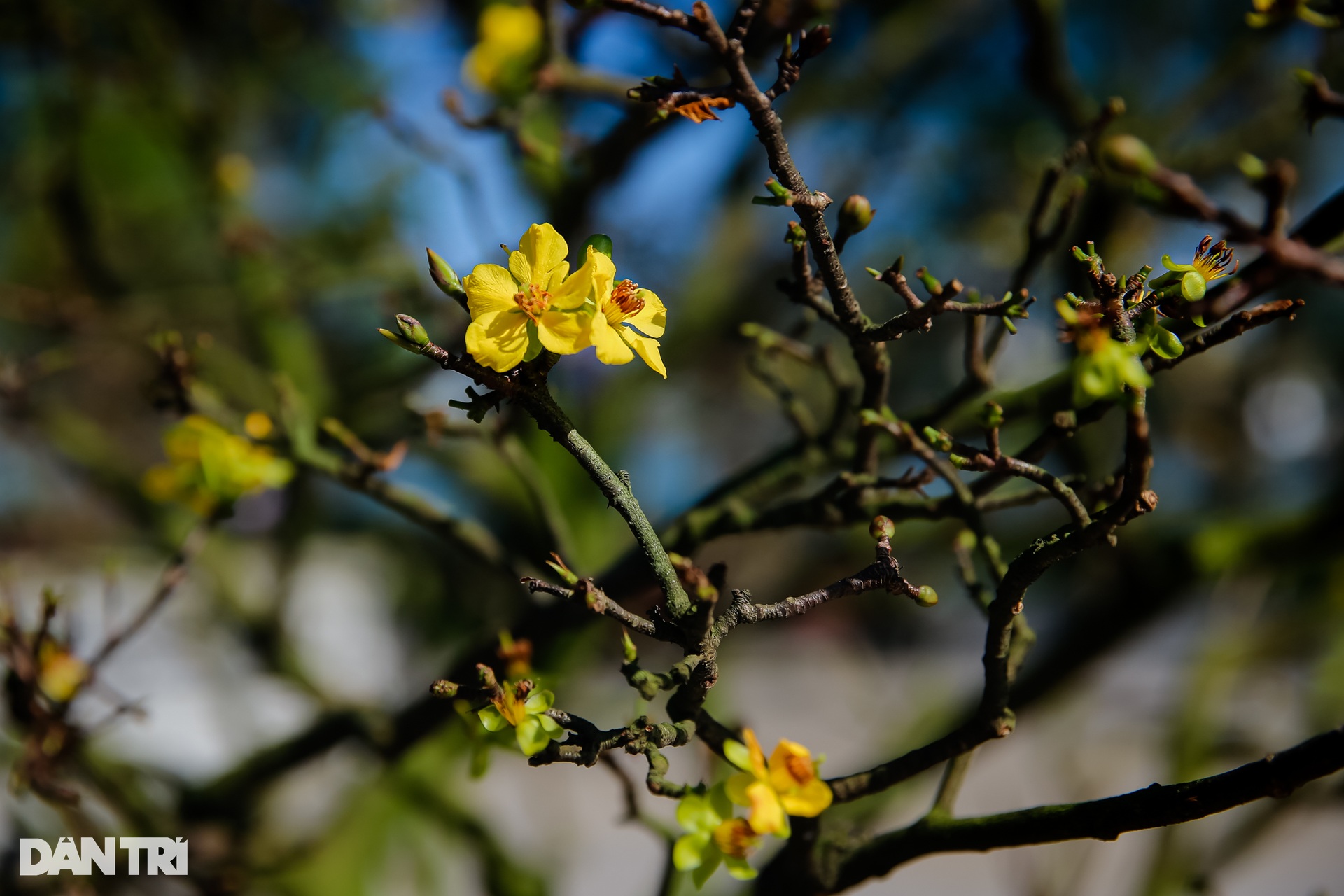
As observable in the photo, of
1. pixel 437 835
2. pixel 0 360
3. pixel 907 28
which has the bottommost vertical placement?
pixel 437 835

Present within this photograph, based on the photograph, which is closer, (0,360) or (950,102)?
(0,360)

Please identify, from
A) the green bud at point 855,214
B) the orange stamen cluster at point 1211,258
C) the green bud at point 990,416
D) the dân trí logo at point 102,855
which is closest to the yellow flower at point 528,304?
the green bud at point 855,214

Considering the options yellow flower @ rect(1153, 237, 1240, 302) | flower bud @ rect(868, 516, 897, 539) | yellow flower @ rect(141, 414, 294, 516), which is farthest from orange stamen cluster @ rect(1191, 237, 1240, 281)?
yellow flower @ rect(141, 414, 294, 516)

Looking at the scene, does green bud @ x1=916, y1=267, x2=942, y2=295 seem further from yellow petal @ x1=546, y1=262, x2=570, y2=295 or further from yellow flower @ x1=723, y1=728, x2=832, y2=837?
yellow flower @ x1=723, y1=728, x2=832, y2=837

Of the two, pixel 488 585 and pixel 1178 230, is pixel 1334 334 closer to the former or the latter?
pixel 1178 230

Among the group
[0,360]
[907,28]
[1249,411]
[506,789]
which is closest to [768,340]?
[0,360]

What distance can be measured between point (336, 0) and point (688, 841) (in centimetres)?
406

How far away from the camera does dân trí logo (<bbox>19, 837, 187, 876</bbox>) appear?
5.21 ft

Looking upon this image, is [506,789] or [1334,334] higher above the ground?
[1334,334]

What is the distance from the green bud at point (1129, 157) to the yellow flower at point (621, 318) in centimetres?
34

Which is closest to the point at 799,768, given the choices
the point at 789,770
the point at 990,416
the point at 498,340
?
the point at 789,770

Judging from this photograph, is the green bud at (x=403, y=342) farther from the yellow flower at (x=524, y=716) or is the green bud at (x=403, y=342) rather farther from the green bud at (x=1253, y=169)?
the green bud at (x=1253, y=169)

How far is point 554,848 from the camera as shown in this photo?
9.91 feet

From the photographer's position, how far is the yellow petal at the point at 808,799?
2.46 feet
